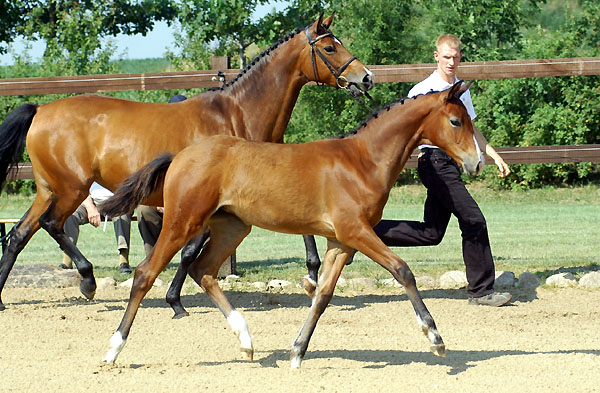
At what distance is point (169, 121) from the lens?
23.3 ft

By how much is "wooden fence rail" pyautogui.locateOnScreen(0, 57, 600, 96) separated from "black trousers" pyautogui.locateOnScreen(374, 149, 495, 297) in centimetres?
218

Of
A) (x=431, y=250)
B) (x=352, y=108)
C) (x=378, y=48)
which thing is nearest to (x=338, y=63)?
(x=431, y=250)

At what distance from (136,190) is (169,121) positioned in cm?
174

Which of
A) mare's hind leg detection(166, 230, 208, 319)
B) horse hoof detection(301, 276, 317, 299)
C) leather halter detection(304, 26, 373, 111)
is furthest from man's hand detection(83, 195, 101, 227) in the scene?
leather halter detection(304, 26, 373, 111)

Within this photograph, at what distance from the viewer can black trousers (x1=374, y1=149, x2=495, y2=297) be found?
7.03m

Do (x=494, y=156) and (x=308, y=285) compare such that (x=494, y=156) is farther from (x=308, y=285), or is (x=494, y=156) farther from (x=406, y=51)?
(x=406, y=51)

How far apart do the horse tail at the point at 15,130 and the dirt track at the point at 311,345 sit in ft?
4.47

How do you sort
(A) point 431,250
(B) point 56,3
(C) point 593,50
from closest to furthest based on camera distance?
(A) point 431,250 < (C) point 593,50 < (B) point 56,3

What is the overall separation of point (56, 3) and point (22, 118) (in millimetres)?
21746

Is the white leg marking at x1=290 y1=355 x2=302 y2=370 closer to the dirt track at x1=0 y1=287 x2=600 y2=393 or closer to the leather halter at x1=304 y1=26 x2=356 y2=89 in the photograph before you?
the dirt track at x1=0 y1=287 x2=600 y2=393

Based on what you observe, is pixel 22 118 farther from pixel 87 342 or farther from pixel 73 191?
pixel 87 342

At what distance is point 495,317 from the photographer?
6.99 metres

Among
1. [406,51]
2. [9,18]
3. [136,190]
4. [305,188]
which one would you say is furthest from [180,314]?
[9,18]

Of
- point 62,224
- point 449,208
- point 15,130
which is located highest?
point 15,130
